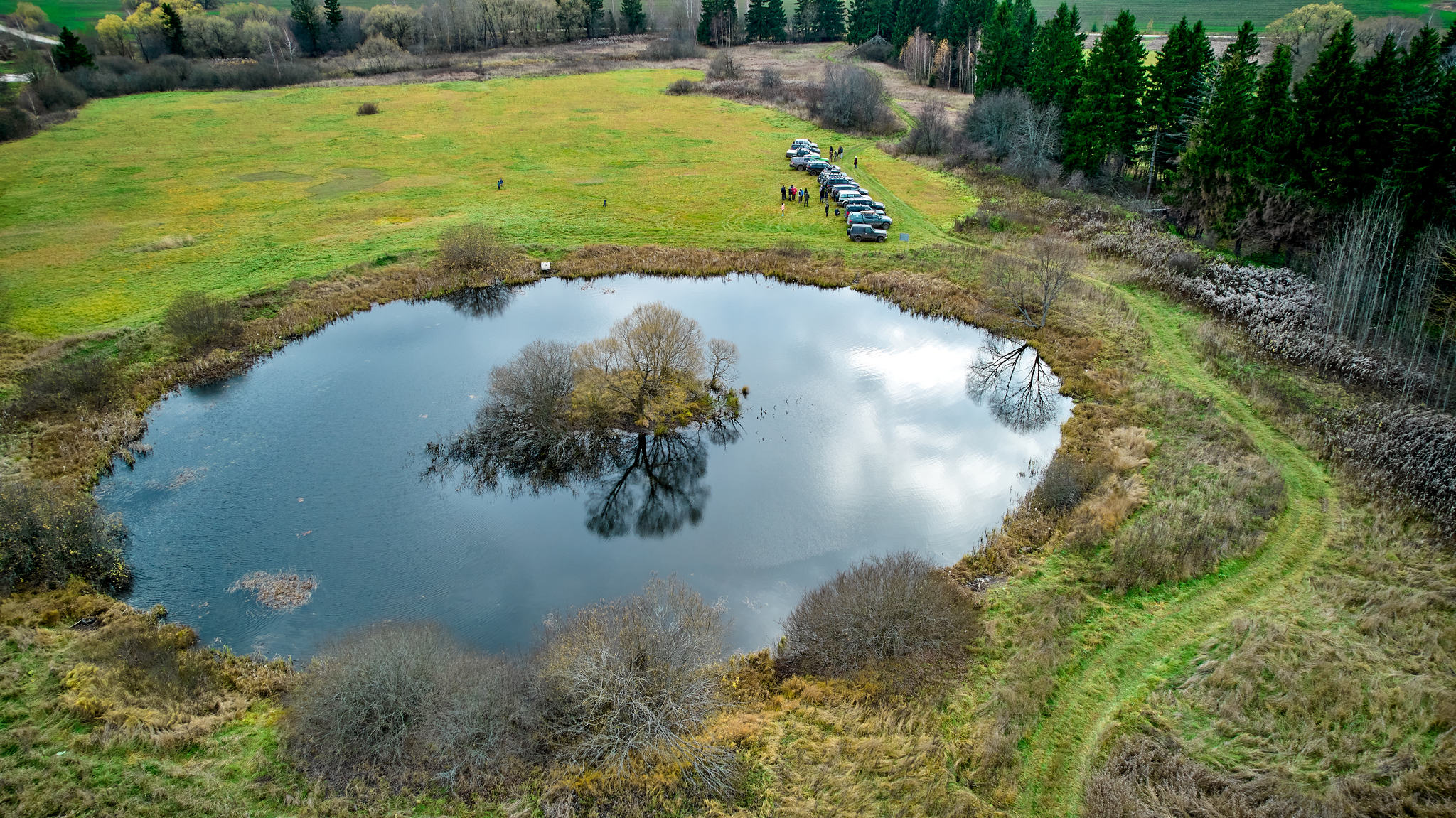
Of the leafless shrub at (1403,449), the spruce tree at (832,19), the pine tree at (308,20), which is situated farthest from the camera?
the spruce tree at (832,19)

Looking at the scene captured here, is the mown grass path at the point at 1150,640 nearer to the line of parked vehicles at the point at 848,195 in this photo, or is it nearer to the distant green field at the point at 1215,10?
the line of parked vehicles at the point at 848,195

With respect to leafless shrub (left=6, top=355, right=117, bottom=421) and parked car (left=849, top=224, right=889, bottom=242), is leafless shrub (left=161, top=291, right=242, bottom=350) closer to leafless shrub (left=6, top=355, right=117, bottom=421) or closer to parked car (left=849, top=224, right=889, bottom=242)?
leafless shrub (left=6, top=355, right=117, bottom=421)

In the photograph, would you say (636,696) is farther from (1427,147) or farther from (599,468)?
(1427,147)

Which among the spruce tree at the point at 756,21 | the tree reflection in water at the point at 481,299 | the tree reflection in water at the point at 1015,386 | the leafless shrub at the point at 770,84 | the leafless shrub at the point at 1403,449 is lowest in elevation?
the tree reflection in water at the point at 1015,386

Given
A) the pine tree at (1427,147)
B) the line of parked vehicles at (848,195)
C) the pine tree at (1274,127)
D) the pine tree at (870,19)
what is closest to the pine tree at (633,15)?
the pine tree at (870,19)

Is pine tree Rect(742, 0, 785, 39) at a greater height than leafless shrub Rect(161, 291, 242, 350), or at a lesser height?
greater

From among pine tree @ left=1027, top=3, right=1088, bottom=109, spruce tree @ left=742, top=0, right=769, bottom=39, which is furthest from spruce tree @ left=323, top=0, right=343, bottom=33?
pine tree @ left=1027, top=3, right=1088, bottom=109
